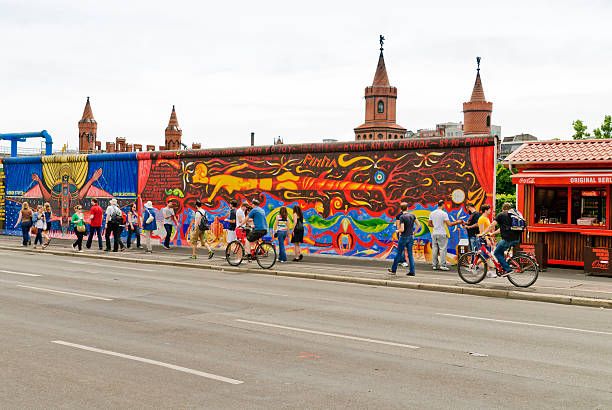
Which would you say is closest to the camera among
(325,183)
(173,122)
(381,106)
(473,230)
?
(473,230)

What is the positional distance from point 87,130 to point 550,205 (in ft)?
450

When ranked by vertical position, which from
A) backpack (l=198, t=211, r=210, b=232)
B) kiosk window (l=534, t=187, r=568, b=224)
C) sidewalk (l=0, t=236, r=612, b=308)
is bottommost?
sidewalk (l=0, t=236, r=612, b=308)

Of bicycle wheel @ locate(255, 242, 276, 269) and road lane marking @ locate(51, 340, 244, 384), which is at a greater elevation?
bicycle wheel @ locate(255, 242, 276, 269)

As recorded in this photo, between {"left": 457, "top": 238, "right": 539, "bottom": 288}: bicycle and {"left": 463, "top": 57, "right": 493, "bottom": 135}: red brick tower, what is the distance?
116 m

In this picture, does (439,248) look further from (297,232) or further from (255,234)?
(255,234)

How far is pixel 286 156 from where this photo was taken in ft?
73.5

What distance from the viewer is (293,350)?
318 inches

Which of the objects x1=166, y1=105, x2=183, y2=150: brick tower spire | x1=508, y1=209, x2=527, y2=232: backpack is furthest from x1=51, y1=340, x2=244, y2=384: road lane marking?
x1=166, y1=105, x2=183, y2=150: brick tower spire

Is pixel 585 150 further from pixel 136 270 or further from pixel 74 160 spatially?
pixel 74 160

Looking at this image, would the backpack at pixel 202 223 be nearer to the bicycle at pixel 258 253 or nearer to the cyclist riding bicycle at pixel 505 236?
the bicycle at pixel 258 253

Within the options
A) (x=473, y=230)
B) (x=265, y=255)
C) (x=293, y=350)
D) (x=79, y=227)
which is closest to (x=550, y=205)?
(x=473, y=230)

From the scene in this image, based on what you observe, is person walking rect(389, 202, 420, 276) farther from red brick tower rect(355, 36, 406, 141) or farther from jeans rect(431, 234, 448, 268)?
red brick tower rect(355, 36, 406, 141)

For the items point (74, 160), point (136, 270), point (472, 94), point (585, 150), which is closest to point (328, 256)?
point (136, 270)

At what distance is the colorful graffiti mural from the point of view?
18781 millimetres
